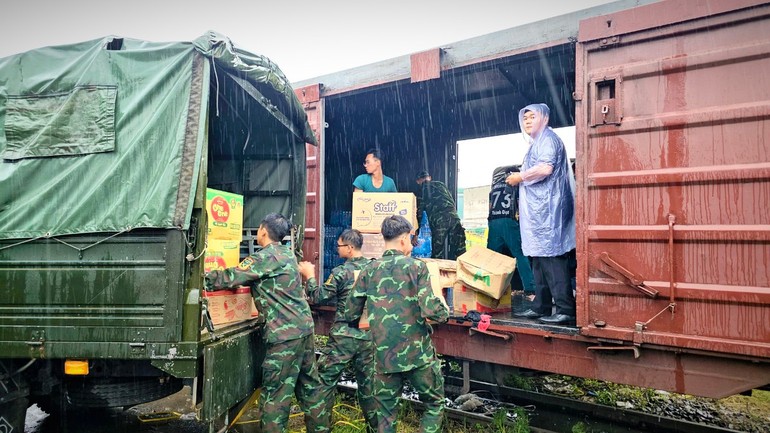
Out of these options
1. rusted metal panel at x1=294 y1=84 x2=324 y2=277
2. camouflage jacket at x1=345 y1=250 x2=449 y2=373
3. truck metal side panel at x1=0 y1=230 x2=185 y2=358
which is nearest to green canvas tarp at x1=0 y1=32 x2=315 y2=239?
truck metal side panel at x1=0 y1=230 x2=185 y2=358

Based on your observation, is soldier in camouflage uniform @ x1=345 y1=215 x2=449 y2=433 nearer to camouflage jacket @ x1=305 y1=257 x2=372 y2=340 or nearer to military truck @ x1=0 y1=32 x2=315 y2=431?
camouflage jacket @ x1=305 y1=257 x2=372 y2=340

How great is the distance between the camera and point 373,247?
190 inches

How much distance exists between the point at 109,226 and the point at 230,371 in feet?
4.07

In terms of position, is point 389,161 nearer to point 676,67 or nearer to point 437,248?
point 437,248

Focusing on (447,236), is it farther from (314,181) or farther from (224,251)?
(224,251)

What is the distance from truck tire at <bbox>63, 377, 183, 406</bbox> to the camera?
3150mm

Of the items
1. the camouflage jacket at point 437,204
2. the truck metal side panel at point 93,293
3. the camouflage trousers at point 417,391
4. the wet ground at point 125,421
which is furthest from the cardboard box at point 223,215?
the camouflage jacket at point 437,204

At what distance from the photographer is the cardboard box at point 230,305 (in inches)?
133

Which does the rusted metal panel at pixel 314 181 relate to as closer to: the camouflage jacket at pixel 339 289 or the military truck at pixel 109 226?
the camouflage jacket at pixel 339 289

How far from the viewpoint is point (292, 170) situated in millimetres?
5039

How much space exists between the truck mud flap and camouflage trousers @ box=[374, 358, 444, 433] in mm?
969

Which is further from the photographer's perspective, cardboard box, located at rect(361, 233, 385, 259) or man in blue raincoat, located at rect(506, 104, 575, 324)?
cardboard box, located at rect(361, 233, 385, 259)

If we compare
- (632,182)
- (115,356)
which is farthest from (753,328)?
(115,356)

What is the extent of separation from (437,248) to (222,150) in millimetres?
3137
